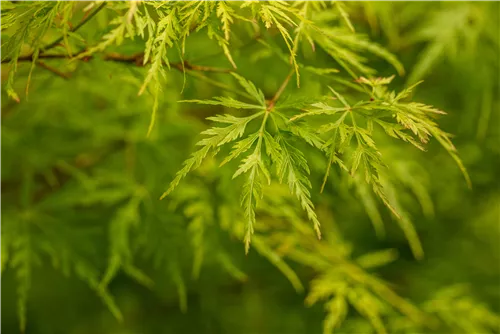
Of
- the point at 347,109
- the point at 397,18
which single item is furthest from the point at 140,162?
the point at 397,18

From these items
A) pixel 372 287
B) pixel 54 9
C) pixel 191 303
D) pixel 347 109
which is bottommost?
pixel 191 303

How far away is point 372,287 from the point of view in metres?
1.36

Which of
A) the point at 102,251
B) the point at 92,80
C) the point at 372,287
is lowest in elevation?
the point at 372,287

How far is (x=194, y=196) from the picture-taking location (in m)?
1.25

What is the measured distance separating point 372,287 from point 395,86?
1.96ft

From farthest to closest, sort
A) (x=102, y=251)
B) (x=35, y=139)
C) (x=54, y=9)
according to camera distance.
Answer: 1. (x=102, y=251)
2. (x=35, y=139)
3. (x=54, y=9)

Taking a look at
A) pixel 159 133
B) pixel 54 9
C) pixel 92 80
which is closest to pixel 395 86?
pixel 159 133

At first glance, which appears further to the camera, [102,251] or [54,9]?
[102,251]

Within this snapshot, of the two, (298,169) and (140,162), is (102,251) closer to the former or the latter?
(140,162)

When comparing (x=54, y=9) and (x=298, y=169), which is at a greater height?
(x=54, y=9)

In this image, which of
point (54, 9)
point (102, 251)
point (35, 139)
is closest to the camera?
point (54, 9)

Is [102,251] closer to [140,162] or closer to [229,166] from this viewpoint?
[140,162]

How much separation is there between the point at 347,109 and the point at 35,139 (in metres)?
0.86

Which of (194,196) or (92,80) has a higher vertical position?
(92,80)
